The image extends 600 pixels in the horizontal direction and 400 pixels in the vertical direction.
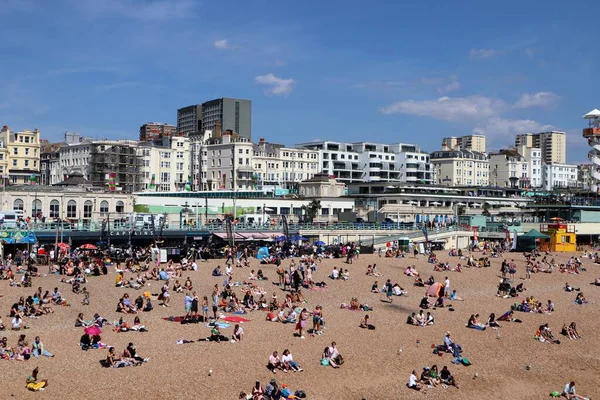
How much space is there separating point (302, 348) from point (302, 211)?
48.1 metres

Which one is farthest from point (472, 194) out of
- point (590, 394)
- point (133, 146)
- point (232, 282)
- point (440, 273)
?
point (590, 394)

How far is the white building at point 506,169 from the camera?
132375 mm

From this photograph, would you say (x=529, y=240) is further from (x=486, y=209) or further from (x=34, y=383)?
(x=34, y=383)

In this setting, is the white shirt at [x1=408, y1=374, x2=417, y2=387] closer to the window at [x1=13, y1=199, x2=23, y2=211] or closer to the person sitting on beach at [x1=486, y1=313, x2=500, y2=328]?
the person sitting on beach at [x1=486, y1=313, x2=500, y2=328]

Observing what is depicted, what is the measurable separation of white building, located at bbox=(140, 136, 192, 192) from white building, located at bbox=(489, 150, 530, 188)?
59.5m

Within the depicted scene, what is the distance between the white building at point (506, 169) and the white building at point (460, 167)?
191 inches

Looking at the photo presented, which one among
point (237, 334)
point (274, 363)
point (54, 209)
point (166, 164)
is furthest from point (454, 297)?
point (166, 164)

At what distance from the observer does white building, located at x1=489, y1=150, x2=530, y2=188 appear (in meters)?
132

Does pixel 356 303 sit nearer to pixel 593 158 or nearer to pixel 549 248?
pixel 549 248

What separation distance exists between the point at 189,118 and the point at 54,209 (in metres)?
116

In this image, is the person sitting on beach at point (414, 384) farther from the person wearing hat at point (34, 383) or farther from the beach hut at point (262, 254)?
the beach hut at point (262, 254)

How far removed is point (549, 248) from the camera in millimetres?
57781

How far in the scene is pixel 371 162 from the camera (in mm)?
109500

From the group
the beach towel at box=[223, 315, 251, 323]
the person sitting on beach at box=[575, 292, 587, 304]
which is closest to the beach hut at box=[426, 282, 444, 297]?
the person sitting on beach at box=[575, 292, 587, 304]
